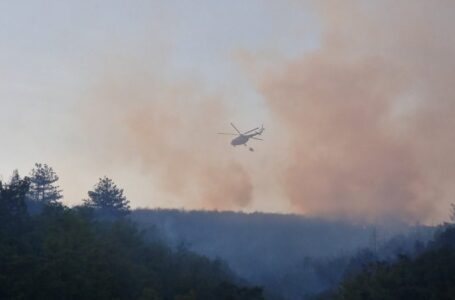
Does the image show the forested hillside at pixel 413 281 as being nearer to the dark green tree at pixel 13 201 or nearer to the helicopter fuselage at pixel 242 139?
the helicopter fuselage at pixel 242 139

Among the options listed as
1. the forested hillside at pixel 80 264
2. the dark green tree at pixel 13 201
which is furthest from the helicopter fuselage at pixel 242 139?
the dark green tree at pixel 13 201

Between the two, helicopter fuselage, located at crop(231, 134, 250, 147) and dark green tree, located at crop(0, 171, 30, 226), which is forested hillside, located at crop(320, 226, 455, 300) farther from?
dark green tree, located at crop(0, 171, 30, 226)

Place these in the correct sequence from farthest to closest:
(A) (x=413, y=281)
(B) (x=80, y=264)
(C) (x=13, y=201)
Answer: (A) (x=413, y=281), (C) (x=13, y=201), (B) (x=80, y=264)

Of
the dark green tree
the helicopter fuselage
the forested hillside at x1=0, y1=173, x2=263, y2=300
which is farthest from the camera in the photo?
the helicopter fuselage

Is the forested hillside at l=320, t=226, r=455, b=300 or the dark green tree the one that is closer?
the dark green tree

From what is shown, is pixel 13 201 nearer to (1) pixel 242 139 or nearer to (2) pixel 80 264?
(2) pixel 80 264

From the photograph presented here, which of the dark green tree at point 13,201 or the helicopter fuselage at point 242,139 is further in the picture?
the helicopter fuselage at point 242,139

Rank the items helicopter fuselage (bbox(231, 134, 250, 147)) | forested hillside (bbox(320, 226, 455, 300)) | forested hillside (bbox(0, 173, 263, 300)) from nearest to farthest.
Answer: forested hillside (bbox(0, 173, 263, 300)), forested hillside (bbox(320, 226, 455, 300)), helicopter fuselage (bbox(231, 134, 250, 147))

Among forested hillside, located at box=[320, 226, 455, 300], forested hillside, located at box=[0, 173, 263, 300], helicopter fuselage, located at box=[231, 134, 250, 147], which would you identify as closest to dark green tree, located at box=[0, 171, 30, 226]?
forested hillside, located at box=[0, 173, 263, 300]

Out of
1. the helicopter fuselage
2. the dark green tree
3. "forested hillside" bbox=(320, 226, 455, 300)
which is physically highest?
the helicopter fuselage

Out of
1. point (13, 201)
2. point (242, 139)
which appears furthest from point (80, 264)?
point (242, 139)

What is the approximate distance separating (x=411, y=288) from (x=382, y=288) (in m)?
5.11

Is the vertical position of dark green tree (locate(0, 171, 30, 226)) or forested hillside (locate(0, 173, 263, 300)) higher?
dark green tree (locate(0, 171, 30, 226))

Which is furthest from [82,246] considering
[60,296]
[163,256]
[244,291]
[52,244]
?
[163,256]
